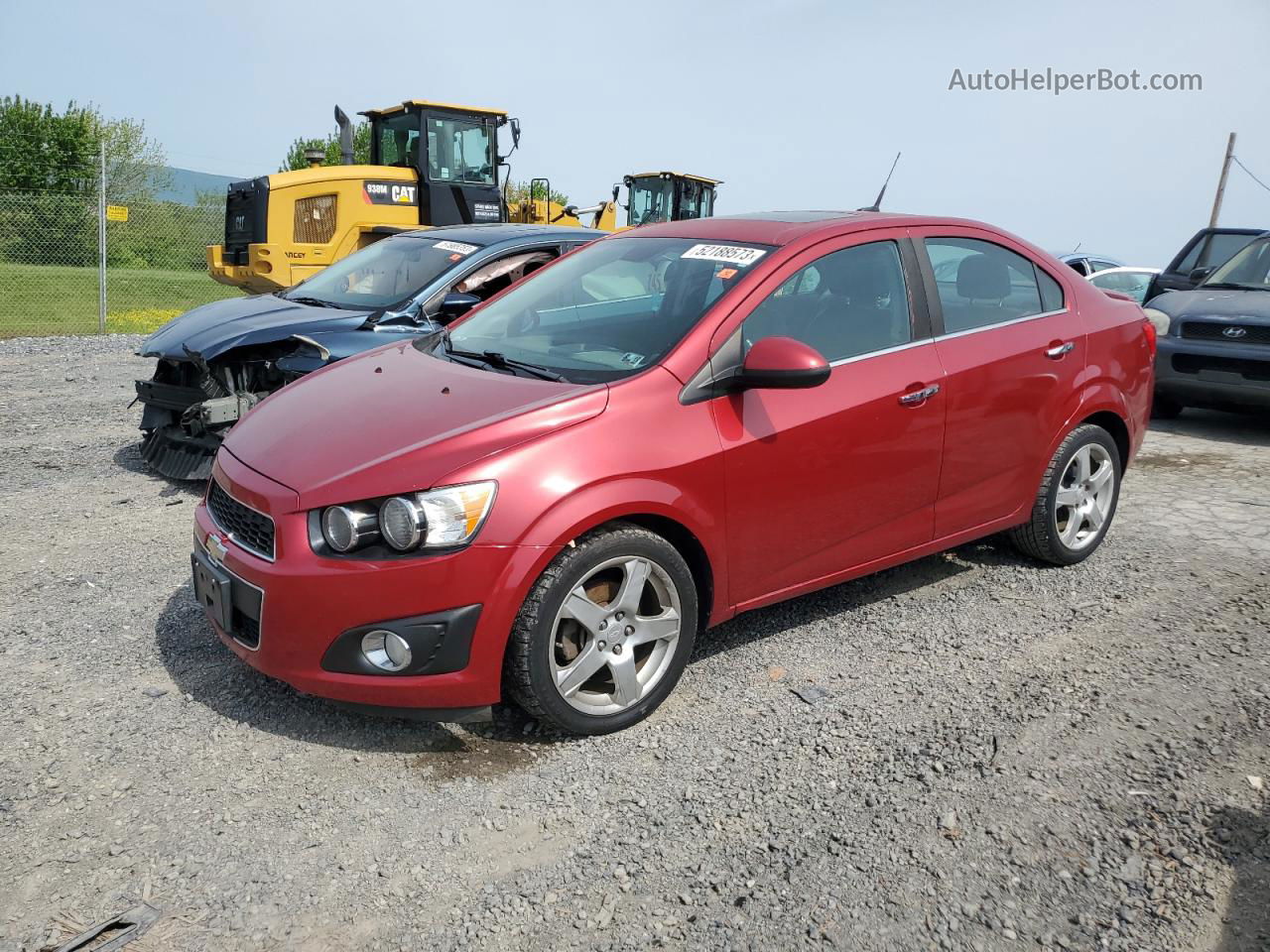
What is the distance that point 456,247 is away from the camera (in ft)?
22.9

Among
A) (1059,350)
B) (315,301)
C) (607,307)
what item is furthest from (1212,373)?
(315,301)

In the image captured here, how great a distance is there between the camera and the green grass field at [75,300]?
52.2ft

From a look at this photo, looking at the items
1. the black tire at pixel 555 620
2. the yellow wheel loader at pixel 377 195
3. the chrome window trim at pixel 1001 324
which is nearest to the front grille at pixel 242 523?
the black tire at pixel 555 620

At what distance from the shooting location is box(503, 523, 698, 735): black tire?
10.5 feet

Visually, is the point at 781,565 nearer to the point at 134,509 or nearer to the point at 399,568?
the point at 399,568

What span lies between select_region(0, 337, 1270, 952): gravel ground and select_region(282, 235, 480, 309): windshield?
2.62m

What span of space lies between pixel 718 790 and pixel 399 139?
43.0 ft

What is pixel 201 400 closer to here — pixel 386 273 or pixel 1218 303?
pixel 386 273

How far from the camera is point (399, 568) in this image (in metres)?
3.07

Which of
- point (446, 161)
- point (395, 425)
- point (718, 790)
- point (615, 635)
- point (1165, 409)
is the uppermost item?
point (446, 161)

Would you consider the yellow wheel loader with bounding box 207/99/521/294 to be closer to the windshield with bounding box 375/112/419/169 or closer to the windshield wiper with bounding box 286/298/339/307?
the windshield with bounding box 375/112/419/169

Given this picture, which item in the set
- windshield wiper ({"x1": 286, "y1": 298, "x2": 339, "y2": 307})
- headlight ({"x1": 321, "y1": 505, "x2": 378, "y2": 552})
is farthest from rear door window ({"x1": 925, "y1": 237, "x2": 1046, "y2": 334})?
windshield wiper ({"x1": 286, "y1": 298, "x2": 339, "y2": 307})

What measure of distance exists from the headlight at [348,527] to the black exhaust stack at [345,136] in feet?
41.3

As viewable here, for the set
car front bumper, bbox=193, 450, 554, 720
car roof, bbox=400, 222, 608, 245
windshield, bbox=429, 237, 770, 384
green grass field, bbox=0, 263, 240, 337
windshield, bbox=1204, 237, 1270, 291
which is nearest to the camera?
car front bumper, bbox=193, 450, 554, 720
